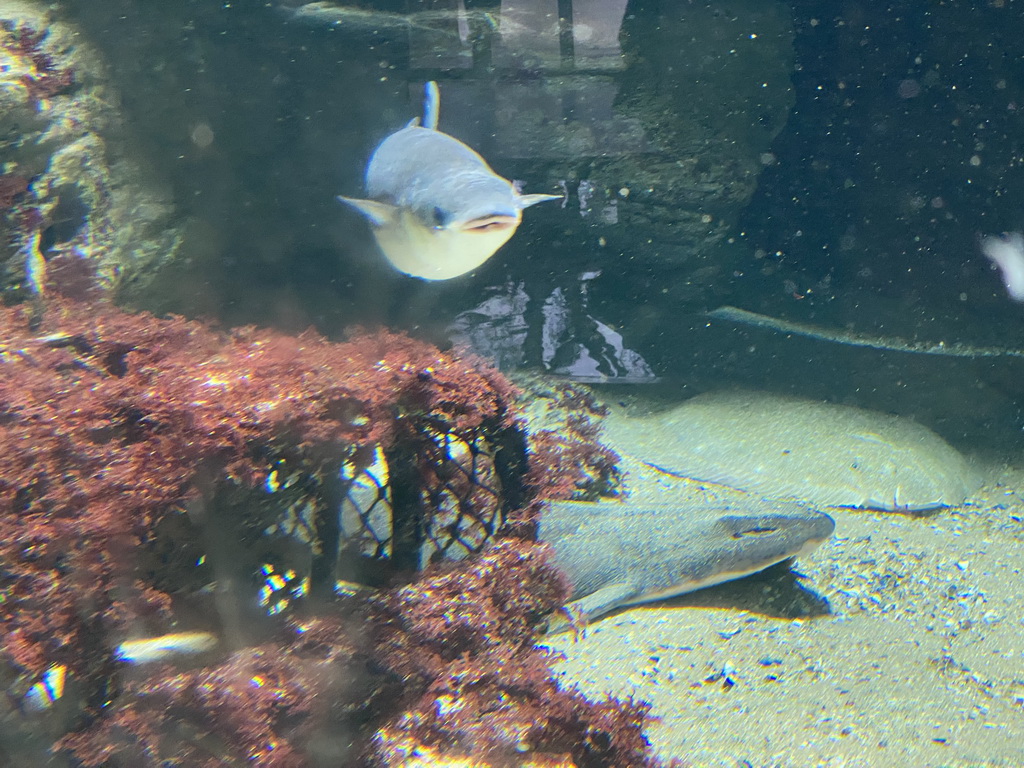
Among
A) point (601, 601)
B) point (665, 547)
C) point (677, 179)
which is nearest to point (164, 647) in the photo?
point (601, 601)

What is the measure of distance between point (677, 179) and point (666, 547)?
5.85m

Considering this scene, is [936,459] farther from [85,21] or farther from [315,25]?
[85,21]

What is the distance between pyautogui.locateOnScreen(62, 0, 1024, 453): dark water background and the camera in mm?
7348

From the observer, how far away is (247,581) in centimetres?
221

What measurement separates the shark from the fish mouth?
2087 mm

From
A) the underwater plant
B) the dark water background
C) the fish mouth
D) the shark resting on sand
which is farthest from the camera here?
the dark water background

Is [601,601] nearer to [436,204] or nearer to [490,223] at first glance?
[490,223]

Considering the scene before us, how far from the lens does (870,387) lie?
8492 millimetres

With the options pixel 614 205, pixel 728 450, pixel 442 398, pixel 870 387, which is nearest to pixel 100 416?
pixel 442 398

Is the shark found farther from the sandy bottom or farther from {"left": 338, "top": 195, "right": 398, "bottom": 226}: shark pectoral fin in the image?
{"left": 338, "top": 195, "right": 398, "bottom": 226}: shark pectoral fin

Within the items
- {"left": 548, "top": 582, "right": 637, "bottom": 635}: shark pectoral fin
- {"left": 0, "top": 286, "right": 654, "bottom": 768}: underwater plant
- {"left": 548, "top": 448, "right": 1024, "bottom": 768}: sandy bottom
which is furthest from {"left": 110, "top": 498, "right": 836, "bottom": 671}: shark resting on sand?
{"left": 0, "top": 286, "right": 654, "bottom": 768}: underwater plant

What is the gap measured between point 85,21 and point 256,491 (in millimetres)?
6217

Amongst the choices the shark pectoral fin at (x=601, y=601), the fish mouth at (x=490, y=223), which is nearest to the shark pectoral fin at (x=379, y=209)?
the fish mouth at (x=490, y=223)

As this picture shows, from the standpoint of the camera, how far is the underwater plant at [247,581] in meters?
1.88
